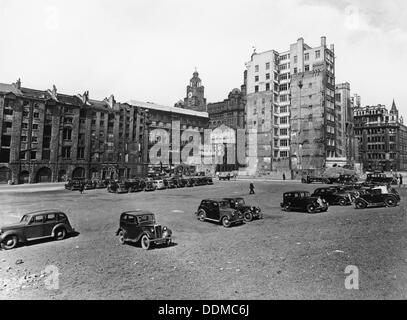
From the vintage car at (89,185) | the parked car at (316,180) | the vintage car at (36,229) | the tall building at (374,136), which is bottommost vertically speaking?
the vintage car at (36,229)

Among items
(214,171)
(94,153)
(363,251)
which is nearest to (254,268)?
(363,251)

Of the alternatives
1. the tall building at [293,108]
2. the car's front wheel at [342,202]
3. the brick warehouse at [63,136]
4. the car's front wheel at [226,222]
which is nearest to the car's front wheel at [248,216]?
the car's front wheel at [226,222]

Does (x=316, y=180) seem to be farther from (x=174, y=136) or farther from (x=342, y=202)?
(x=174, y=136)

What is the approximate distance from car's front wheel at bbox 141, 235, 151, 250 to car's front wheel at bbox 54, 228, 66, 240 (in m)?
3.19

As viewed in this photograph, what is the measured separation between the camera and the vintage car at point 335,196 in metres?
19.4

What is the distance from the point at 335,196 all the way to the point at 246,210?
8.84 m

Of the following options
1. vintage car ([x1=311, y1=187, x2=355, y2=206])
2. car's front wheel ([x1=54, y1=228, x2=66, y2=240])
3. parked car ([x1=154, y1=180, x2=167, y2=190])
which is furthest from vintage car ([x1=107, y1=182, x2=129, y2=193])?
vintage car ([x1=311, y1=187, x2=355, y2=206])

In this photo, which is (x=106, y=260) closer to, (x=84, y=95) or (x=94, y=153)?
(x=84, y=95)

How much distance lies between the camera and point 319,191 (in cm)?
2019

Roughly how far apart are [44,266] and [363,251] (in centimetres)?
1078

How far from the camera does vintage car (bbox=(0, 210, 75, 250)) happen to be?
9281 mm

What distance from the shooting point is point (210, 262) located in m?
8.97

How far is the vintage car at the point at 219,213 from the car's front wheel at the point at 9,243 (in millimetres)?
8087

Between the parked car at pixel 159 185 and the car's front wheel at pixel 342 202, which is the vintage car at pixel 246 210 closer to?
the car's front wheel at pixel 342 202
